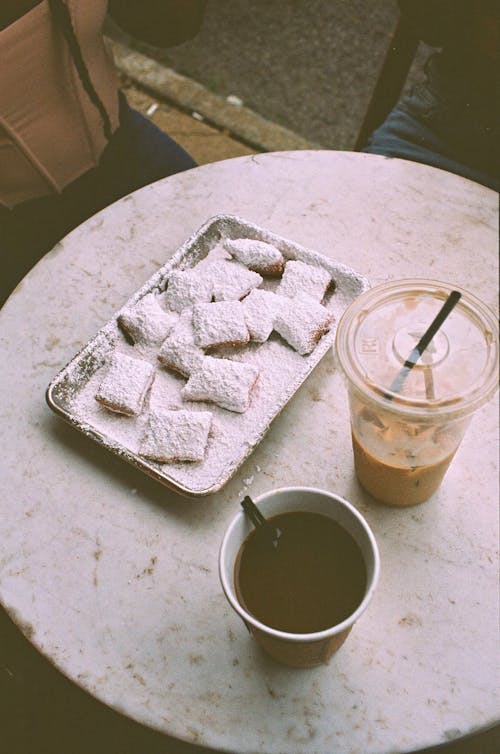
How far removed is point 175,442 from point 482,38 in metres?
1.22

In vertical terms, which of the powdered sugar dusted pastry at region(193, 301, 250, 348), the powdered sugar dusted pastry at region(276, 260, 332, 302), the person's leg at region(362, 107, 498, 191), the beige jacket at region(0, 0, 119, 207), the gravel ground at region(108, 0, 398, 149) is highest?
the beige jacket at region(0, 0, 119, 207)

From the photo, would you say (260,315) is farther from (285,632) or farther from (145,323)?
(285,632)

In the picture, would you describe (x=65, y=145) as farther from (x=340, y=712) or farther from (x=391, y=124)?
(x=340, y=712)

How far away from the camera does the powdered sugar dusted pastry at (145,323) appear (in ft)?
3.47

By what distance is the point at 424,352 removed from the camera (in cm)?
76

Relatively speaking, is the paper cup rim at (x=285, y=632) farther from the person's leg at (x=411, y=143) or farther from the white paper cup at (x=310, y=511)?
the person's leg at (x=411, y=143)

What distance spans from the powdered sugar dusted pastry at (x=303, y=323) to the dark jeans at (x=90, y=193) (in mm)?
759

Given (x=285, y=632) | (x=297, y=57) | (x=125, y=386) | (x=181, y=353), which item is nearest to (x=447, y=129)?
(x=181, y=353)

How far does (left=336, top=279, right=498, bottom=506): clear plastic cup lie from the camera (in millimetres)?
749

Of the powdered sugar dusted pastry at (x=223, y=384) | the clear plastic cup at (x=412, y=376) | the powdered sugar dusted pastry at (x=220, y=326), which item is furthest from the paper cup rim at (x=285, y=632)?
the powdered sugar dusted pastry at (x=220, y=326)

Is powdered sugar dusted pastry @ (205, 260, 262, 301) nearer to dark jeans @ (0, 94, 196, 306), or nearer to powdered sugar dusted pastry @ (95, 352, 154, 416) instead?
powdered sugar dusted pastry @ (95, 352, 154, 416)

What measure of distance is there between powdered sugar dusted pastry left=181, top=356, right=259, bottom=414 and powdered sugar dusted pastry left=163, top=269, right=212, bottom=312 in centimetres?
14

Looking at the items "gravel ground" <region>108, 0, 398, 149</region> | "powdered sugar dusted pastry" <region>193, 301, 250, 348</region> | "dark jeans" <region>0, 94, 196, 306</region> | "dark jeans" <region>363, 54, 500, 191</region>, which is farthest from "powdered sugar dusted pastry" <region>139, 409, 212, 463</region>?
"gravel ground" <region>108, 0, 398, 149</region>

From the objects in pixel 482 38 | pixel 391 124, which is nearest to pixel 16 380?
pixel 391 124
